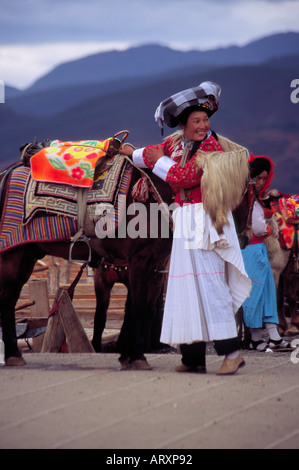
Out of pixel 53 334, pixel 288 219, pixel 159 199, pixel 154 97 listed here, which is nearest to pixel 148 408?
pixel 159 199

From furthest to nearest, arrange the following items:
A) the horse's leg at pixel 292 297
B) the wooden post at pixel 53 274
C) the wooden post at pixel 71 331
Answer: the wooden post at pixel 53 274
the horse's leg at pixel 292 297
the wooden post at pixel 71 331

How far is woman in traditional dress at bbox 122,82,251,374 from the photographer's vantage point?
181 inches

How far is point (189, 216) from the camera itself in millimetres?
4707

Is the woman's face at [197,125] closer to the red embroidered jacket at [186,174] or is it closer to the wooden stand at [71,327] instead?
the red embroidered jacket at [186,174]

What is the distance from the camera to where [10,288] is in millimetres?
5285

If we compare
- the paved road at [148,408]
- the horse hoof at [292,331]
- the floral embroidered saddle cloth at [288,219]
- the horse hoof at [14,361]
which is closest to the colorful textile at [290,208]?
the floral embroidered saddle cloth at [288,219]

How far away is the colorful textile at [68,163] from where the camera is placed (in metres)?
5.04

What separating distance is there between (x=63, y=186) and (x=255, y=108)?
32.6 ft

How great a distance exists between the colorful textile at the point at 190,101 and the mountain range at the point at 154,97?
929 cm

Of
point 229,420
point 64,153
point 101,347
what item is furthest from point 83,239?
point 101,347

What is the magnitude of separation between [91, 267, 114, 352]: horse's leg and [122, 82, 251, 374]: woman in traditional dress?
9.33ft

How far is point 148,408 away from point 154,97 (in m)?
11.8

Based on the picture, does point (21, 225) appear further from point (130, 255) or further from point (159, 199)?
point (159, 199)

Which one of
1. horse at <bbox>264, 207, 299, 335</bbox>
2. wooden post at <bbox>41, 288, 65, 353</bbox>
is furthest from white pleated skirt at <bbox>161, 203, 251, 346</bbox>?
horse at <bbox>264, 207, 299, 335</bbox>
